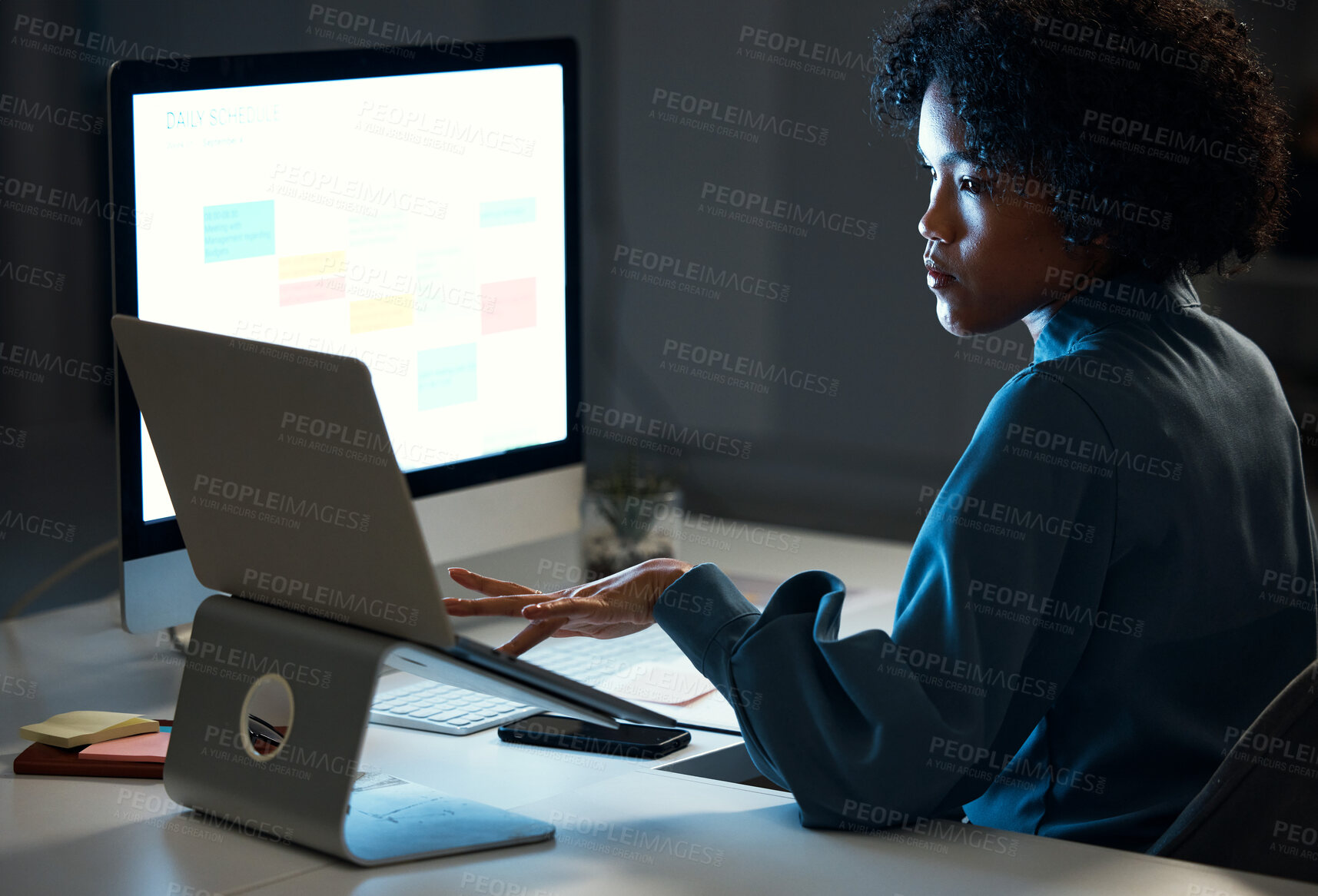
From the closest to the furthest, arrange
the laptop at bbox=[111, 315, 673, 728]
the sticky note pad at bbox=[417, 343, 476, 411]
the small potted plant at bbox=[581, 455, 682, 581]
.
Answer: the laptop at bbox=[111, 315, 673, 728] → the sticky note pad at bbox=[417, 343, 476, 411] → the small potted plant at bbox=[581, 455, 682, 581]

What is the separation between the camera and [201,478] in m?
0.95

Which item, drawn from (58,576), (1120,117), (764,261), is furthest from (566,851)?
(764,261)

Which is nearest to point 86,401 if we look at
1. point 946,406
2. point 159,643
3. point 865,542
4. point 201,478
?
point 159,643

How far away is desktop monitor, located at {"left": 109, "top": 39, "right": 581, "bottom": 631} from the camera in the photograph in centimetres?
124

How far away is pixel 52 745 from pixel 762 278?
1.37 meters

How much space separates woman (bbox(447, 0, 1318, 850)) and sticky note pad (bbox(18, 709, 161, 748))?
320mm

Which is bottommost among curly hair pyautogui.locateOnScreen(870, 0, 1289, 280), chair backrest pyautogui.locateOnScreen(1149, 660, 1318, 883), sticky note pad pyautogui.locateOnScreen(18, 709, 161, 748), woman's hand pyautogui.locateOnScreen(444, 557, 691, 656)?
sticky note pad pyautogui.locateOnScreen(18, 709, 161, 748)

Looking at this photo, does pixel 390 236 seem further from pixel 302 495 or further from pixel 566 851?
pixel 566 851

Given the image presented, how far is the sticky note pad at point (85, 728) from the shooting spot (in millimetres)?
1116

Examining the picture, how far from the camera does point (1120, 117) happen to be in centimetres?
102

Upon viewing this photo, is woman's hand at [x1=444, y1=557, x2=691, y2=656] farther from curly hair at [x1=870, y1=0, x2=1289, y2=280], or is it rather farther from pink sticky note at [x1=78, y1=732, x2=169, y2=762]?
curly hair at [x1=870, y1=0, x2=1289, y2=280]

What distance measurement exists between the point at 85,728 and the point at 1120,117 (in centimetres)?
96

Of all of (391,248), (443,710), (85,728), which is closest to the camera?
(85,728)

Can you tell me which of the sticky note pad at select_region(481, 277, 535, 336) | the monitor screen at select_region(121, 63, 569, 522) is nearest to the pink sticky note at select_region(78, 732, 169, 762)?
the monitor screen at select_region(121, 63, 569, 522)
